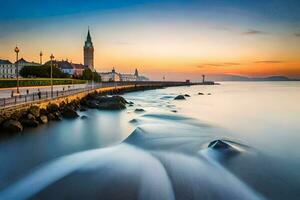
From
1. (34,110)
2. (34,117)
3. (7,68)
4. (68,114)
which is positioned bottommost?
(68,114)

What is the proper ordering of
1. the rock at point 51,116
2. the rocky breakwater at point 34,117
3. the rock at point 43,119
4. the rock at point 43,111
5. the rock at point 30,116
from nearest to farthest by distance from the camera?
the rocky breakwater at point 34,117 < the rock at point 30,116 < the rock at point 43,119 < the rock at point 51,116 < the rock at point 43,111

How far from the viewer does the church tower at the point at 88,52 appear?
18488cm

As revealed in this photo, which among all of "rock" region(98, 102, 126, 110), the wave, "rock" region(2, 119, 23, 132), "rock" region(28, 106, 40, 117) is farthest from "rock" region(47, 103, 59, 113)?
the wave

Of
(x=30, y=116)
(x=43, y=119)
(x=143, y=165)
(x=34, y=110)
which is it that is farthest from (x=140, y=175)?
(x=34, y=110)

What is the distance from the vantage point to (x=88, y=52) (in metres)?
185

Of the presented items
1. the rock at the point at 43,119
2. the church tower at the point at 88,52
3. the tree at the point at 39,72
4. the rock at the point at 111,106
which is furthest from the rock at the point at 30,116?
the church tower at the point at 88,52

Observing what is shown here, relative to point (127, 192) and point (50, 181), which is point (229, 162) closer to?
point (127, 192)

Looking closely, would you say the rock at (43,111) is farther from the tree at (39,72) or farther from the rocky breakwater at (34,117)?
the tree at (39,72)

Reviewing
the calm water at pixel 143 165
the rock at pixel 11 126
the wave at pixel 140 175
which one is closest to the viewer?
the wave at pixel 140 175

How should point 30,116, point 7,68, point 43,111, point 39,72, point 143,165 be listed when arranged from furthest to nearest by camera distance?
point 7,68, point 39,72, point 43,111, point 30,116, point 143,165

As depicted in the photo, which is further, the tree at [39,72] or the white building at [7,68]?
the white building at [7,68]

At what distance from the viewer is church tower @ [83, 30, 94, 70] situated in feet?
607

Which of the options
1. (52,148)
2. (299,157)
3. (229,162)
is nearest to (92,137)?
(52,148)

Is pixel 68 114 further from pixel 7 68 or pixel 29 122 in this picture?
pixel 7 68
